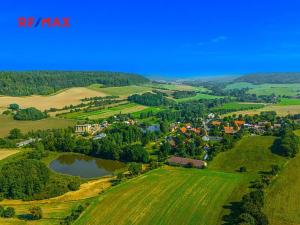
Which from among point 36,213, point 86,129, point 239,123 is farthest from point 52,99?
point 36,213

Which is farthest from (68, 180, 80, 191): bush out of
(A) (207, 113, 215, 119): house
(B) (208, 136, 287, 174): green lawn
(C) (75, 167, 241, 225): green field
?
(A) (207, 113, 215, 119): house

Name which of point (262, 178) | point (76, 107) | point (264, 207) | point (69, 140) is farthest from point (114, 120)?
point (264, 207)

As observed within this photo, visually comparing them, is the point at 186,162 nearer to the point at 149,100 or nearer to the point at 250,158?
the point at 250,158

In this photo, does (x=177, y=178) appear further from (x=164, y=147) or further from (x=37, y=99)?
(x=37, y=99)

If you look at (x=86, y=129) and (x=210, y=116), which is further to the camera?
(x=210, y=116)

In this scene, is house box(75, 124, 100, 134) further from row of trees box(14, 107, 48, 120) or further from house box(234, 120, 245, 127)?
house box(234, 120, 245, 127)

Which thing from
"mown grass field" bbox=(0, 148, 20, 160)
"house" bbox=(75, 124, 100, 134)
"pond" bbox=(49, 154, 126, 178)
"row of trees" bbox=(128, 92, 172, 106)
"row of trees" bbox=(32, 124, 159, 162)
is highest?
"row of trees" bbox=(128, 92, 172, 106)
